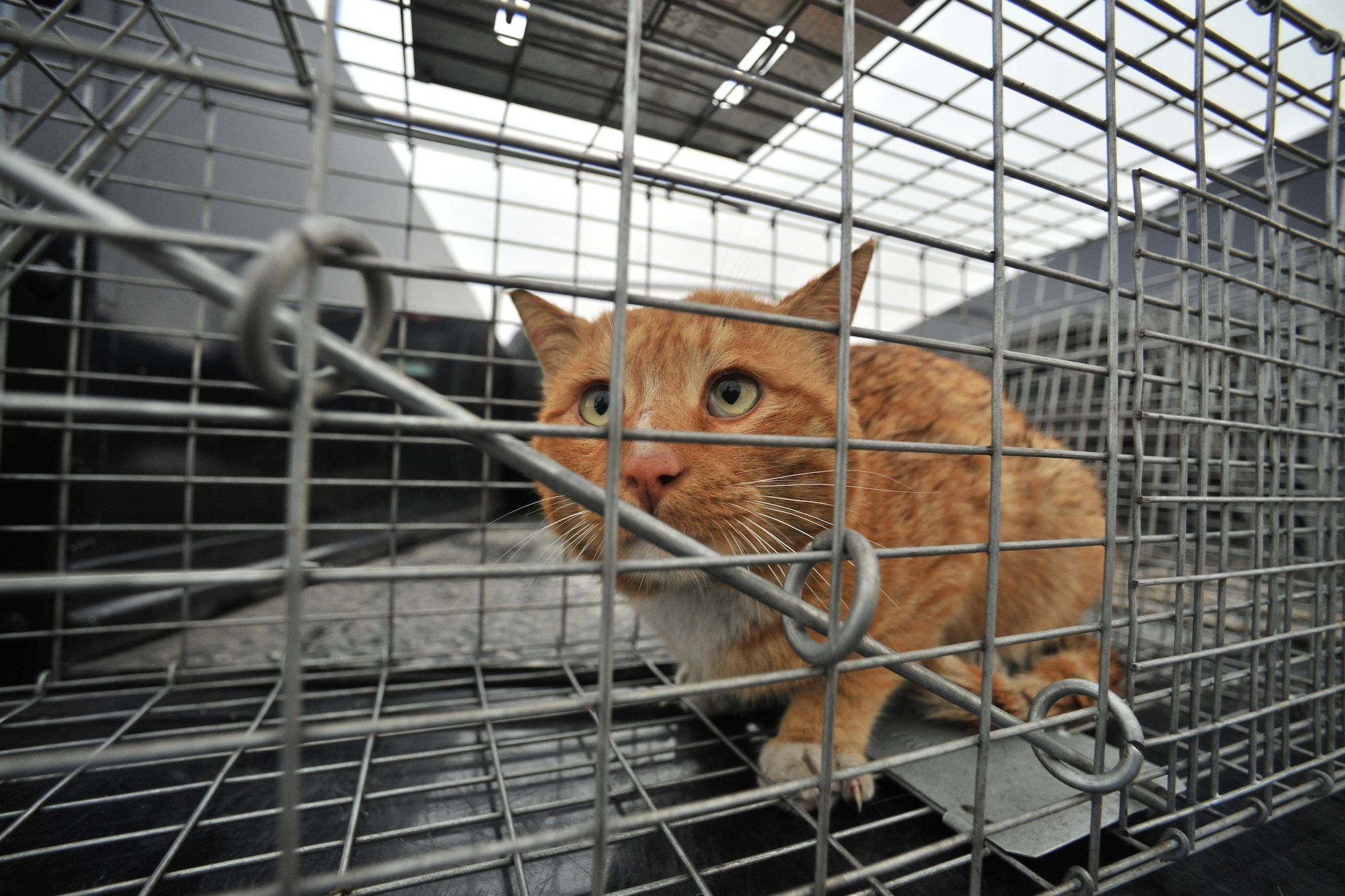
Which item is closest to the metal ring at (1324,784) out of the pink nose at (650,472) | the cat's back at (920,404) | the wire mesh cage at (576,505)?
the wire mesh cage at (576,505)

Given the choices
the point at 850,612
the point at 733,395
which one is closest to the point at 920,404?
the point at 733,395

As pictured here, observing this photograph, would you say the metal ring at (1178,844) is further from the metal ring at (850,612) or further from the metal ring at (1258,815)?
the metal ring at (850,612)

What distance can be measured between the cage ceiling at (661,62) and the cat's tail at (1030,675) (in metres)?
1.26

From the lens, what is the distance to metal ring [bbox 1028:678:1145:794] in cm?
69

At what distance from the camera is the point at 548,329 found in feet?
4.02

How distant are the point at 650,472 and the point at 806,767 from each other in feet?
2.20

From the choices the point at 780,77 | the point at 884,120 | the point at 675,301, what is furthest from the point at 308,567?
the point at 780,77

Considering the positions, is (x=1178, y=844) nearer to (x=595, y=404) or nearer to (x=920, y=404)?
(x=920, y=404)

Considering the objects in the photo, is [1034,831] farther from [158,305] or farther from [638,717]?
[158,305]

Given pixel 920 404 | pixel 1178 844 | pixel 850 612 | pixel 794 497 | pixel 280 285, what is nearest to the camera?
pixel 280 285

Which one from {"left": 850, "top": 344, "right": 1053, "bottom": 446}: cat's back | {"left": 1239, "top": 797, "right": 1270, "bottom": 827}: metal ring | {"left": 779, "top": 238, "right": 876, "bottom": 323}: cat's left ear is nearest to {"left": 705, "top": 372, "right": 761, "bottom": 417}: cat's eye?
{"left": 779, "top": 238, "right": 876, "bottom": 323}: cat's left ear

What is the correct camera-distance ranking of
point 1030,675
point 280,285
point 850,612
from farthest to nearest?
point 1030,675
point 850,612
point 280,285

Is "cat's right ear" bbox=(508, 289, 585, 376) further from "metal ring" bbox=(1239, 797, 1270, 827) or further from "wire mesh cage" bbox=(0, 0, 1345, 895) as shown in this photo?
"metal ring" bbox=(1239, 797, 1270, 827)

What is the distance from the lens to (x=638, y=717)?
135 centimetres
